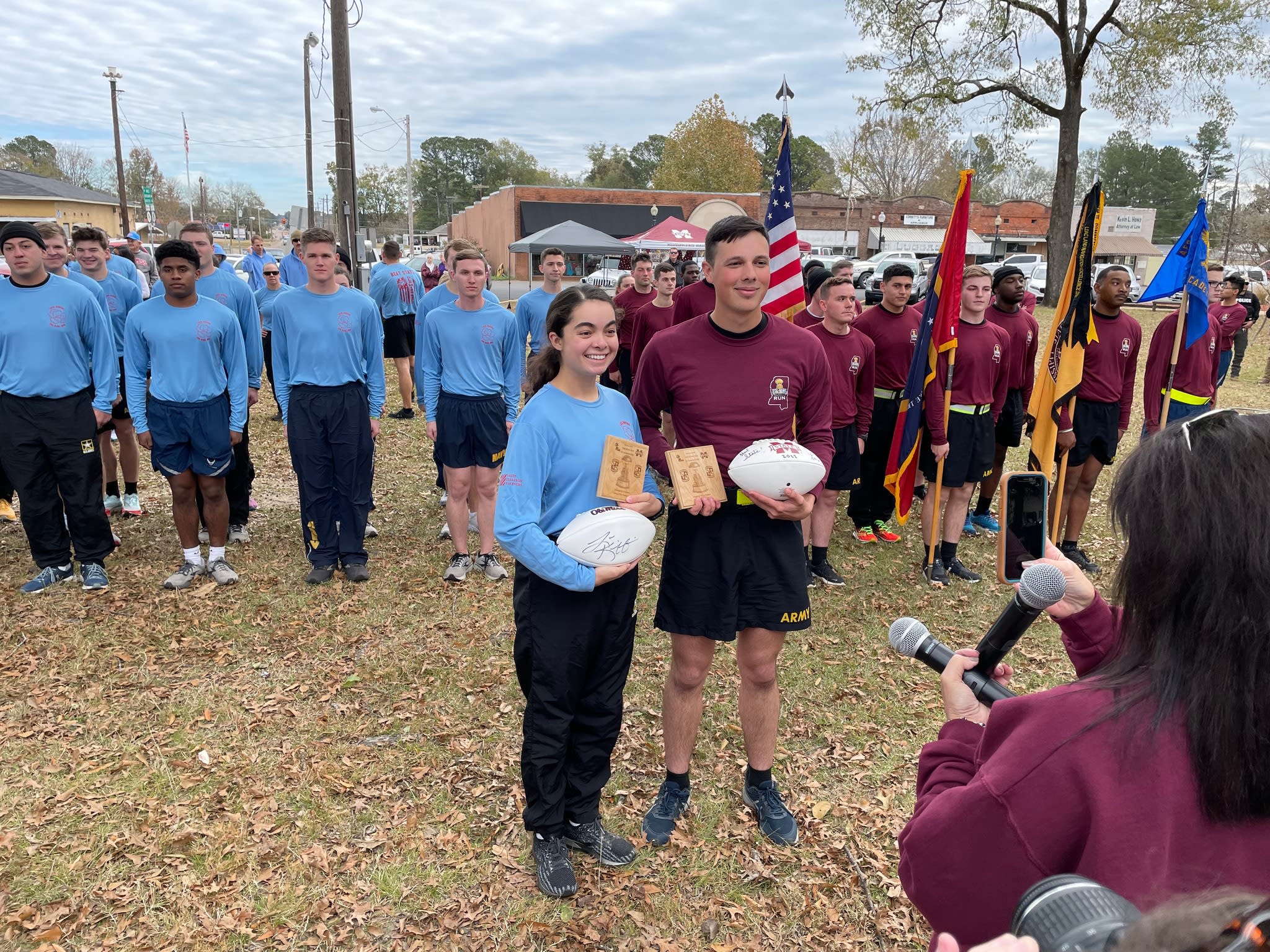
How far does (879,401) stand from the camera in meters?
6.89

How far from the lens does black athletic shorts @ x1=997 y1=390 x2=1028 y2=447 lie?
23.7ft

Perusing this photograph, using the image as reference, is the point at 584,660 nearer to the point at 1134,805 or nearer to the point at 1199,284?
the point at 1134,805

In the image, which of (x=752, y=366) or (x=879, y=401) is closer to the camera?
(x=752, y=366)

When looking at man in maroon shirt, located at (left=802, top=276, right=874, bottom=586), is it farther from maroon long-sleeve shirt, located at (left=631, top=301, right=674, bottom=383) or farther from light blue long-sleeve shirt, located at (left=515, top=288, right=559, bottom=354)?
light blue long-sleeve shirt, located at (left=515, top=288, right=559, bottom=354)

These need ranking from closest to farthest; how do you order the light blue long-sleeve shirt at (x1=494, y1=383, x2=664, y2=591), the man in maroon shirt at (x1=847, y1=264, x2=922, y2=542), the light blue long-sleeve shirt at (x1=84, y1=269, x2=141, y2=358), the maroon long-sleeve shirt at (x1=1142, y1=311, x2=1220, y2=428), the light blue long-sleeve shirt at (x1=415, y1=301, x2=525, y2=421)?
the light blue long-sleeve shirt at (x1=494, y1=383, x2=664, y2=591) → the light blue long-sleeve shirt at (x1=415, y1=301, x2=525, y2=421) → the man in maroon shirt at (x1=847, y1=264, x2=922, y2=542) → the maroon long-sleeve shirt at (x1=1142, y1=311, x2=1220, y2=428) → the light blue long-sleeve shirt at (x1=84, y1=269, x2=141, y2=358)

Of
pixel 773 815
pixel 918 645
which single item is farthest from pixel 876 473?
pixel 918 645

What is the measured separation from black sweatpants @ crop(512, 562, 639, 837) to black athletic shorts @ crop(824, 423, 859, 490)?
364cm

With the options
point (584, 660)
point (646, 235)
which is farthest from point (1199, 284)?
point (646, 235)

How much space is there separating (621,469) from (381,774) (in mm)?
2080

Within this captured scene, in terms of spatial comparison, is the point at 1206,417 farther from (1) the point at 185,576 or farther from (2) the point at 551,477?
(1) the point at 185,576

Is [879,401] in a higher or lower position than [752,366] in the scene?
lower

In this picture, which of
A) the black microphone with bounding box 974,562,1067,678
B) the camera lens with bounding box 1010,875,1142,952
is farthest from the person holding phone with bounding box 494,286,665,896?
the camera lens with bounding box 1010,875,1142,952

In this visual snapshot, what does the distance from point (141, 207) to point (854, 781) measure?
8056 cm

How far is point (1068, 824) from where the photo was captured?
1.07 metres
